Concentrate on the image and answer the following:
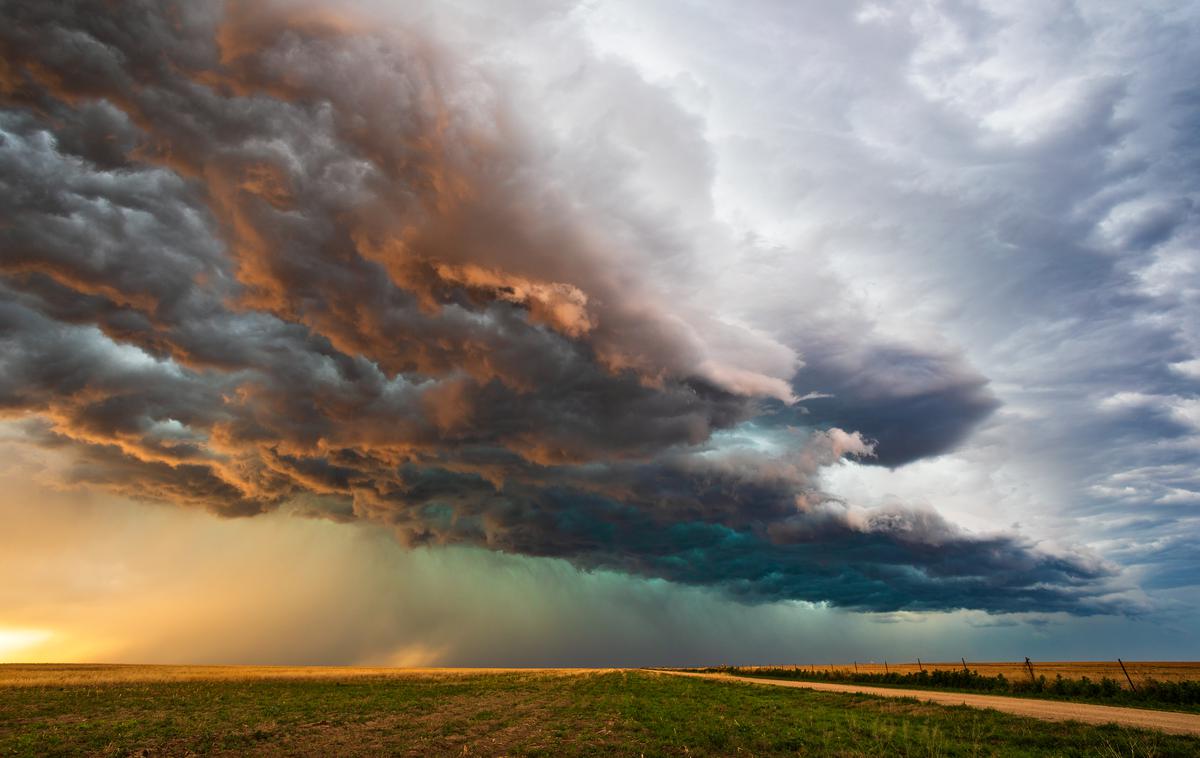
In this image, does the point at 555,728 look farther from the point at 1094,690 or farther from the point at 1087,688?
the point at 1087,688

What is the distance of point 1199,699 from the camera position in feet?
120

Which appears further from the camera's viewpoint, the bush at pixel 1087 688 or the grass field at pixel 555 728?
the bush at pixel 1087 688

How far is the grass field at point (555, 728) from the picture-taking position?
70.9 feet

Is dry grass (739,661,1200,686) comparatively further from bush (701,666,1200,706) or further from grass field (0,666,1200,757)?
grass field (0,666,1200,757)

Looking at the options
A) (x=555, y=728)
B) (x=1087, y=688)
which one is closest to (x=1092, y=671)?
(x=1087, y=688)

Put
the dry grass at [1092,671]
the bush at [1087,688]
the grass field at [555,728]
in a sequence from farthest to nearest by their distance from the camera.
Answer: the dry grass at [1092,671], the bush at [1087,688], the grass field at [555,728]

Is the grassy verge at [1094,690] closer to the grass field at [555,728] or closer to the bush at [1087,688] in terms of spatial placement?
the bush at [1087,688]

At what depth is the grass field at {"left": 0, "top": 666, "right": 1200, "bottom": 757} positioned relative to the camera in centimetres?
2162

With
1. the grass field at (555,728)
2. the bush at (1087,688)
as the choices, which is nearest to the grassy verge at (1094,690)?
the bush at (1087,688)

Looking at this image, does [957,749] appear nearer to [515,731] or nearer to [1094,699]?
[515,731]

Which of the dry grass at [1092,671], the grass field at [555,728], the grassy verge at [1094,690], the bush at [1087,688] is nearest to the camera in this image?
the grass field at [555,728]

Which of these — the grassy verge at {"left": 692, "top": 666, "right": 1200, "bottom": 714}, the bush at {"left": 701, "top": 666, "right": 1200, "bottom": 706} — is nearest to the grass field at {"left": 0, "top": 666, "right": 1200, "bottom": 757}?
the grassy verge at {"left": 692, "top": 666, "right": 1200, "bottom": 714}

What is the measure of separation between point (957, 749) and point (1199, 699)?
1208 inches

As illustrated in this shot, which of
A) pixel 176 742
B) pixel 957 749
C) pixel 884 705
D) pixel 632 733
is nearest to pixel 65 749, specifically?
pixel 176 742
